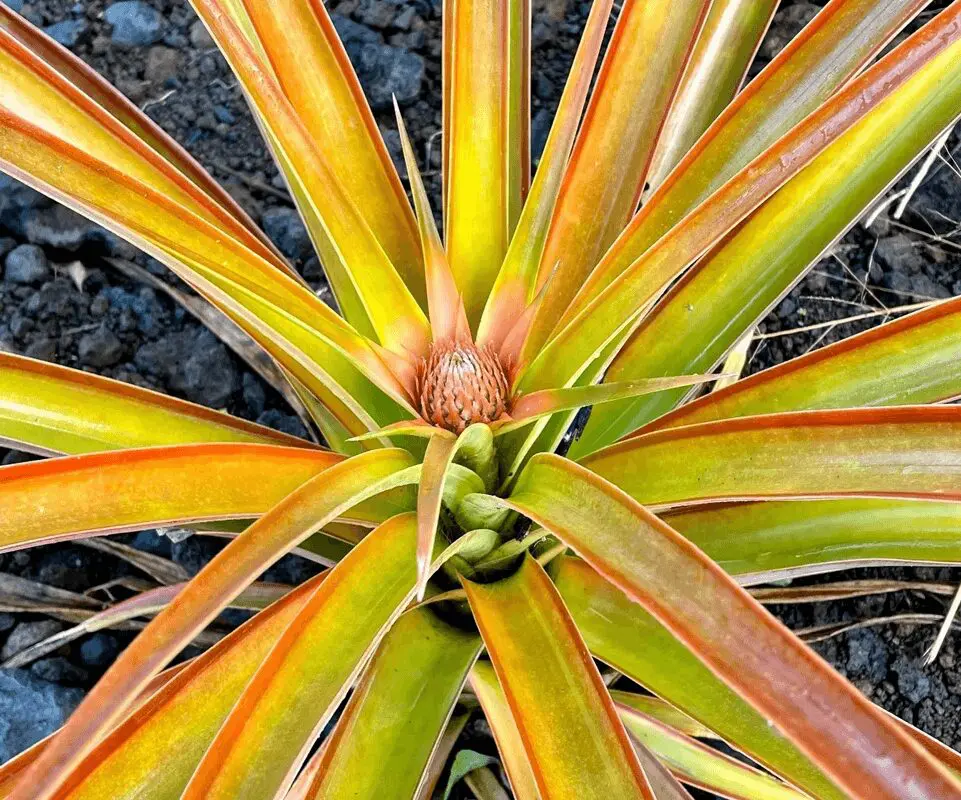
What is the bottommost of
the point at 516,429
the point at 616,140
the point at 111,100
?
the point at 516,429

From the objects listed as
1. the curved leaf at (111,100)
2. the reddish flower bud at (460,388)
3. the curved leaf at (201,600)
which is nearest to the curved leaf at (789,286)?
the reddish flower bud at (460,388)

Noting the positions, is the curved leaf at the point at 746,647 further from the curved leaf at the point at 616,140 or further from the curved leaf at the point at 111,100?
the curved leaf at the point at 111,100

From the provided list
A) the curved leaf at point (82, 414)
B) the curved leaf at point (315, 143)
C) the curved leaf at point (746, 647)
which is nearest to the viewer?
the curved leaf at point (746, 647)

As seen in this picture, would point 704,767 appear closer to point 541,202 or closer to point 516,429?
point 516,429

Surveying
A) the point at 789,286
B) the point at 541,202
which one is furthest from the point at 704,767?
the point at 541,202

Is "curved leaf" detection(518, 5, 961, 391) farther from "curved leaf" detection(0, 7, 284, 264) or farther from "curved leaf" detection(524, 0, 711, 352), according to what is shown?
"curved leaf" detection(0, 7, 284, 264)

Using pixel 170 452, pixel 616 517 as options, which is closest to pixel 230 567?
pixel 170 452
